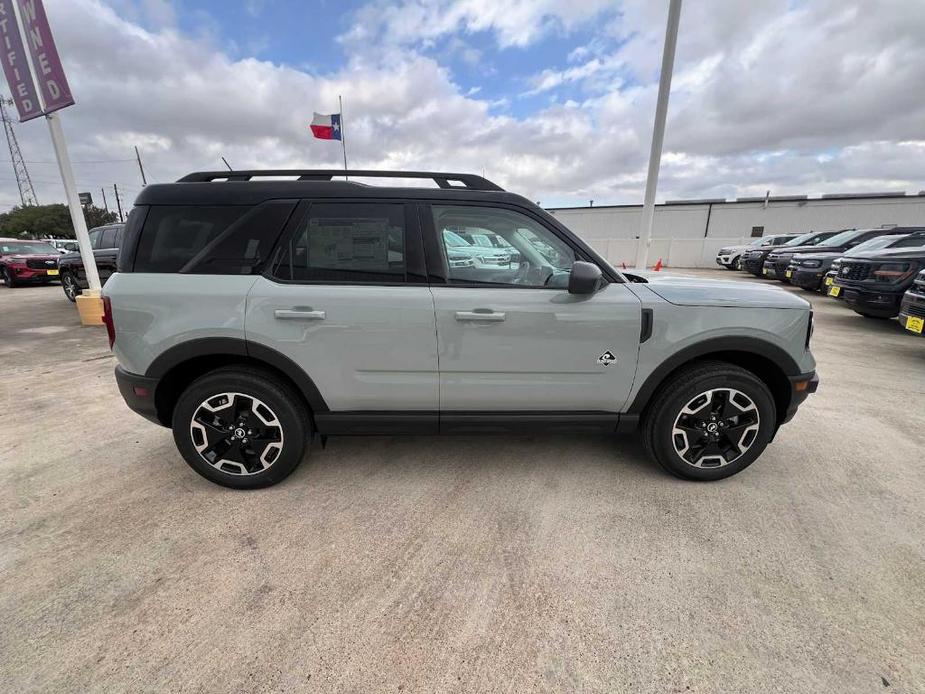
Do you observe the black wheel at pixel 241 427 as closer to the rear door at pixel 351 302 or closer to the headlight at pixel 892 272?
the rear door at pixel 351 302

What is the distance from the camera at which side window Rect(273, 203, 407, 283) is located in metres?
2.46

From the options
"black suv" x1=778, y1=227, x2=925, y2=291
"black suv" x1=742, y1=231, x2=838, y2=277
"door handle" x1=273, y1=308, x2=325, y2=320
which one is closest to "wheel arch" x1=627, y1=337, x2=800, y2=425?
"door handle" x1=273, y1=308, x2=325, y2=320

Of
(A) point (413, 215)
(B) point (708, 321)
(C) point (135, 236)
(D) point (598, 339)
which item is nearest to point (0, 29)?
(C) point (135, 236)

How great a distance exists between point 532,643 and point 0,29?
1103cm

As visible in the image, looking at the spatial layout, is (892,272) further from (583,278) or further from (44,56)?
(44,56)

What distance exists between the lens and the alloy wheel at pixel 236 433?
8.30 feet

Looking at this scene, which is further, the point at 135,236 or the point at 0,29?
the point at 0,29

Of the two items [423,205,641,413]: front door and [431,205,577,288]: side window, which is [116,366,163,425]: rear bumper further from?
[431,205,577,288]: side window

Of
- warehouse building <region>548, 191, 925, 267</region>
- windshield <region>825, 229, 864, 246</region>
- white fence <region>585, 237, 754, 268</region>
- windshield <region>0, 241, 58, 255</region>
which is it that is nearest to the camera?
windshield <region>825, 229, 864, 246</region>

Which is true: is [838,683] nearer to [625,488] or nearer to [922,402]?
[625,488]

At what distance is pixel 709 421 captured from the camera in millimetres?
2646

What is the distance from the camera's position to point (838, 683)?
1.53m

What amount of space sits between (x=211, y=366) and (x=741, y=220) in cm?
3936

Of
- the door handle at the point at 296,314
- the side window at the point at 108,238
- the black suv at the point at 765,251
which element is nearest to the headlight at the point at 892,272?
the door handle at the point at 296,314
